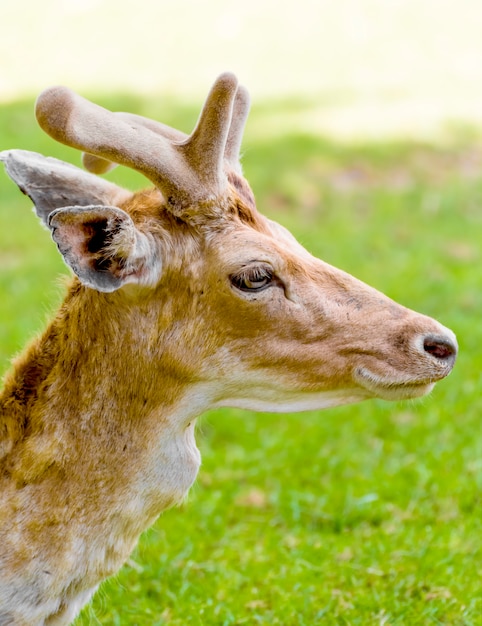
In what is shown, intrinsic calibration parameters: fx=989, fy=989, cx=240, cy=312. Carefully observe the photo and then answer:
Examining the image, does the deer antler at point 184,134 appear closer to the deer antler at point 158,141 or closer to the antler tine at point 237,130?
the antler tine at point 237,130

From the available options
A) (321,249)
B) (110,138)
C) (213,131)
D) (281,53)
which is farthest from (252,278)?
(281,53)

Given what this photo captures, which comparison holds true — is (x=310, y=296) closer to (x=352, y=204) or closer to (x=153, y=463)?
(x=153, y=463)

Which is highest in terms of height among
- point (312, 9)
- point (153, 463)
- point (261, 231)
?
point (261, 231)

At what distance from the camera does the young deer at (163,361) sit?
12.2 ft

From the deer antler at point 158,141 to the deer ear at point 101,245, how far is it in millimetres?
234

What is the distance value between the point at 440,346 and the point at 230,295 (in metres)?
0.82

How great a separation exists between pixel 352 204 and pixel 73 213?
956 cm

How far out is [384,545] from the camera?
550cm

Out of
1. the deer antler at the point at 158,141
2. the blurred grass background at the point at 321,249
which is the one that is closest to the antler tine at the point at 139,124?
the deer antler at the point at 158,141

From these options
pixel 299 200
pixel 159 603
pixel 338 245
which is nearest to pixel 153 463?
pixel 159 603

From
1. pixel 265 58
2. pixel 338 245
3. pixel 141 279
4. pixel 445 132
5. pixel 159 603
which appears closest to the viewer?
pixel 141 279

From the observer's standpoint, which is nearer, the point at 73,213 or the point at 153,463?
the point at 73,213

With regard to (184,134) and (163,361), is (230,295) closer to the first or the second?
(163,361)

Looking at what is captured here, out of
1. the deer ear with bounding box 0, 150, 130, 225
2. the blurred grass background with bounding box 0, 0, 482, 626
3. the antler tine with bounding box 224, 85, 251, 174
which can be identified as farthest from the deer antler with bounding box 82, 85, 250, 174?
the blurred grass background with bounding box 0, 0, 482, 626
